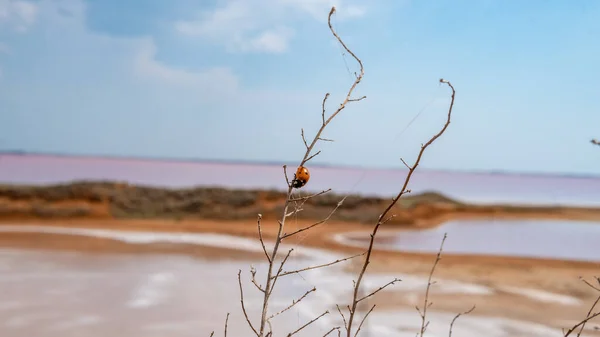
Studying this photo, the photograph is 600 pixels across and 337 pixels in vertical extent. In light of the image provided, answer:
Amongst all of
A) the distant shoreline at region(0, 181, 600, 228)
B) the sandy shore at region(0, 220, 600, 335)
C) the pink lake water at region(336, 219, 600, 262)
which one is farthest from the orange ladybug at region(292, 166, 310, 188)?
the distant shoreline at region(0, 181, 600, 228)

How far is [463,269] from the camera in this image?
996 centimetres

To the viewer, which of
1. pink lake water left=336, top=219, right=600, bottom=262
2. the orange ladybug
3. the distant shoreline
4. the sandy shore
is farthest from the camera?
the distant shoreline

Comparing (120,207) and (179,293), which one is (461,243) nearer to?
(179,293)

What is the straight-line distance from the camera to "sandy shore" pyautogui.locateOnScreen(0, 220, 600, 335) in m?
7.30

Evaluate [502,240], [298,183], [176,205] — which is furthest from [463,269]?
[176,205]

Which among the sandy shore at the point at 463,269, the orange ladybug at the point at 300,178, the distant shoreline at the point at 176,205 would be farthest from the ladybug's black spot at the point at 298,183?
the distant shoreline at the point at 176,205

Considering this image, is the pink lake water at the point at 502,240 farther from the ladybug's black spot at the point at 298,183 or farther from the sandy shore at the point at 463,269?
the ladybug's black spot at the point at 298,183

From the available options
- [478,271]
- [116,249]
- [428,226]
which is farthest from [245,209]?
[478,271]

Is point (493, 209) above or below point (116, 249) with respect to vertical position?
above

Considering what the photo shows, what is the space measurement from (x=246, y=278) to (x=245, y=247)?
3.30m

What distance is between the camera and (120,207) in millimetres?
16828

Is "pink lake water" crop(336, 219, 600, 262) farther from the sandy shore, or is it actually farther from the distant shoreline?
the distant shoreline

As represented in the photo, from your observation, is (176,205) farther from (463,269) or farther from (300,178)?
(300,178)

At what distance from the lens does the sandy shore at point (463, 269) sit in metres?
7.30
